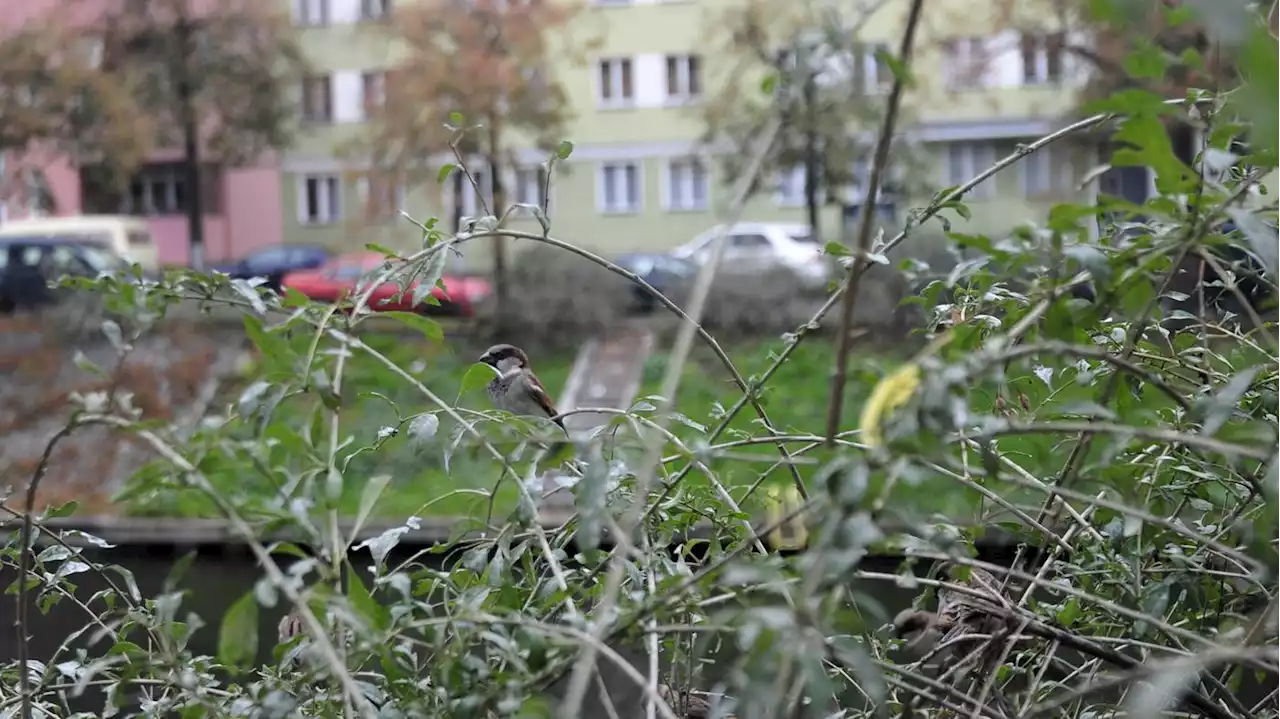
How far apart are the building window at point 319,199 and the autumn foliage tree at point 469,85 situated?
11362mm

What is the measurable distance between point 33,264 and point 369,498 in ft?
63.5

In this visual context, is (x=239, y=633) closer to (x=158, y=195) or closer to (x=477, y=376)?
(x=477, y=376)

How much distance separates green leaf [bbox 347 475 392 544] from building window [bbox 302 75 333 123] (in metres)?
29.9

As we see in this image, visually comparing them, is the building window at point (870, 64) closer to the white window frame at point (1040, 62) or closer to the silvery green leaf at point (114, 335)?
the silvery green leaf at point (114, 335)

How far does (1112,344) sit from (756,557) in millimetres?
650

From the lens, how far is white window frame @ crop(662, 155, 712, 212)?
29547 millimetres

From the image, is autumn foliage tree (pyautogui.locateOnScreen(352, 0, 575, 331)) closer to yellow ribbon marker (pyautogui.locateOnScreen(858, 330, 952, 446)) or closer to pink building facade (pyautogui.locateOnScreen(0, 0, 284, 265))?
pink building facade (pyautogui.locateOnScreen(0, 0, 284, 265))

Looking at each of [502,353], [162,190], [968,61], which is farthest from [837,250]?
[162,190]

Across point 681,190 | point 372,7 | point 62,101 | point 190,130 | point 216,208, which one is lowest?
point 216,208

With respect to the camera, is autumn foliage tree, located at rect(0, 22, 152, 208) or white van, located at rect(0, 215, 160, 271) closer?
white van, located at rect(0, 215, 160, 271)

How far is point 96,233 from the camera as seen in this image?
2144cm

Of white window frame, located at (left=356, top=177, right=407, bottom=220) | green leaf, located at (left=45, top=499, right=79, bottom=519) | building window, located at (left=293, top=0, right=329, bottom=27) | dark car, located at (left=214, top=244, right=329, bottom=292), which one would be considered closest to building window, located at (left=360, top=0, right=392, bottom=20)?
building window, located at (left=293, top=0, right=329, bottom=27)

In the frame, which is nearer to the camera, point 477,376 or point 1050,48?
point 477,376

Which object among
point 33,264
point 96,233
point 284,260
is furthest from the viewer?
point 284,260
